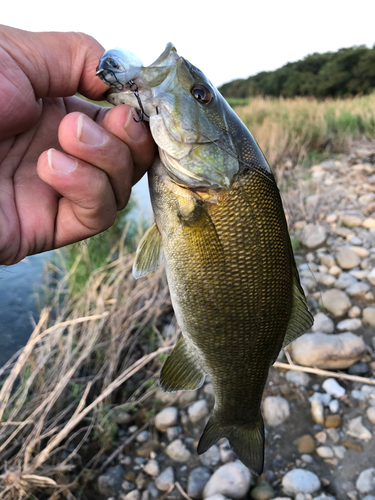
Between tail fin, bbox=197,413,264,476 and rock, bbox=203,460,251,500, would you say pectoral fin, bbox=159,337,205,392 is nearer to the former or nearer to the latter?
tail fin, bbox=197,413,264,476

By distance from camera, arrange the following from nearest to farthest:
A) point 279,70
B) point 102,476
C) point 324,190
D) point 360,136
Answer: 1. point 102,476
2. point 324,190
3. point 360,136
4. point 279,70

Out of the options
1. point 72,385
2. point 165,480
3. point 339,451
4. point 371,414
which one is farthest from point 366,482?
point 72,385

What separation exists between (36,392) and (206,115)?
3.00 m

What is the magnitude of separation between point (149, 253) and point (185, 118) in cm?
64

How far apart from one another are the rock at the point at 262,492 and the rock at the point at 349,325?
5.79ft

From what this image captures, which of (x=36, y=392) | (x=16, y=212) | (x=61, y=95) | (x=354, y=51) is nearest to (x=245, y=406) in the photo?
(x=16, y=212)

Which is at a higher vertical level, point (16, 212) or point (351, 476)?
point (16, 212)

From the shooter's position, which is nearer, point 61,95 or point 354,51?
point 61,95

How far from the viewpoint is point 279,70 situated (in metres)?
46.5

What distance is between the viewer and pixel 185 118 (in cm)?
143

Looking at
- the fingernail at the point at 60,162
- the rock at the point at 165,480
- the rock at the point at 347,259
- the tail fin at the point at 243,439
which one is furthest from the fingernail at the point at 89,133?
the rock at the point at 347,259

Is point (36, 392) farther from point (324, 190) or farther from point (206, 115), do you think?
point (324, 190)

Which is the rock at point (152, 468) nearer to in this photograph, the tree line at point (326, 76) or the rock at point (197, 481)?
the rock at point (197, 481)

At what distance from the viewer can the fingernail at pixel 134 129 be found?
4.95ft
